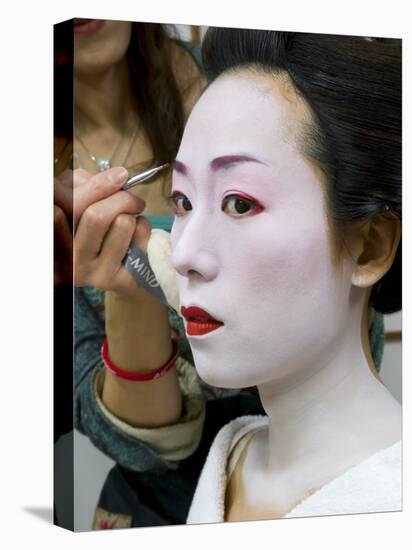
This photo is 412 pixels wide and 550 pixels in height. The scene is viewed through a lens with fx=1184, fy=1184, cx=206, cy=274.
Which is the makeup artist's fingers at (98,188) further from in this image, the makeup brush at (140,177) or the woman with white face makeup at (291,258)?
the woman with white face makeup at (291,258)

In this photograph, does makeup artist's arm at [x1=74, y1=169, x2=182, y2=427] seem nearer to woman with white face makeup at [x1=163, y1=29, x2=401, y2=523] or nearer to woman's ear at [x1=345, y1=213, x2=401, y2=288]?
woman with white face makeup at [x1=163, y1=29, x2=401, y2=523]

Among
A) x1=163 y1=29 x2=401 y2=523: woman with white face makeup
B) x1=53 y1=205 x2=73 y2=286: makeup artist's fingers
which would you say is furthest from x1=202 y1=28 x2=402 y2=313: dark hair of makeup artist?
x1=53 y1=205 x2=73 y2=286: makeup artist's fingers

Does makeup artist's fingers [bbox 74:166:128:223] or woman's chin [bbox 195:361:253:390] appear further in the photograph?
woman's chin [bbox 195:361:253:390]

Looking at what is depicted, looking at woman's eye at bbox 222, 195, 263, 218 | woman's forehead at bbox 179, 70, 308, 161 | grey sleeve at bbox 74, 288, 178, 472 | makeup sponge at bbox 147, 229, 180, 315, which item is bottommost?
grey sleeve at bbox 74, 288, 178, 472

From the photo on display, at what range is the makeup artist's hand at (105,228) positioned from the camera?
2854 millimetres

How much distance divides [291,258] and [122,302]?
1.43 ft

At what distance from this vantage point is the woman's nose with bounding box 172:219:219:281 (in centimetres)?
288

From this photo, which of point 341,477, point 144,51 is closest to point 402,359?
point 341,477

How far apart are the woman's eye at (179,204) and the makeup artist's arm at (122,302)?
0.26 ft

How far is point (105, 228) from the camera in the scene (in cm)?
288

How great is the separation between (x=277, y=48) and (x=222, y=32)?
0.15 meters

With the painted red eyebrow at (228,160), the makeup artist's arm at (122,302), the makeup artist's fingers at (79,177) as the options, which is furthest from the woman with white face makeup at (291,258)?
the makeup artist's fingers at (79,177)

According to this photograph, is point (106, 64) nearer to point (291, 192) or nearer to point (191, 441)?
point (291, 192)

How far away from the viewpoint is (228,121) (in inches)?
114
